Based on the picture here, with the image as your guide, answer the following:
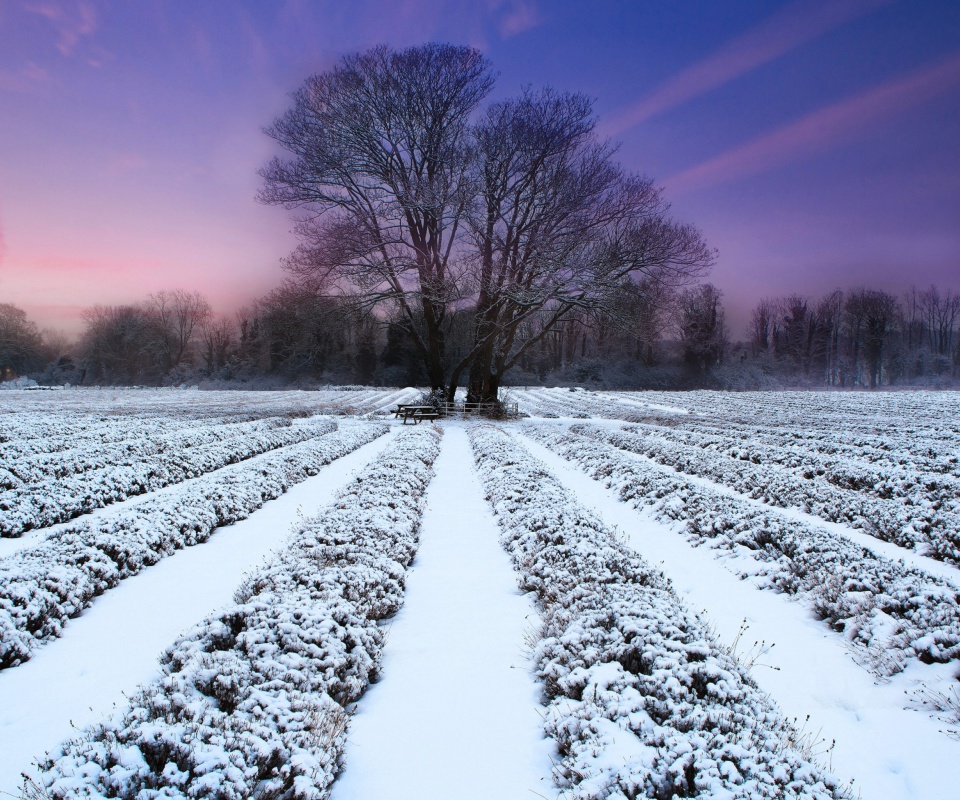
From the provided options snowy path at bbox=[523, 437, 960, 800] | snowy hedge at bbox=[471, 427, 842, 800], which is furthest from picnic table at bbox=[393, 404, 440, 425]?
snowy hedge at bbox=[471, 427, 842, 800]

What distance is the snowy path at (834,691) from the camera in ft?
10.8

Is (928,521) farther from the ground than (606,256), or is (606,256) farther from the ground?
(606,256)

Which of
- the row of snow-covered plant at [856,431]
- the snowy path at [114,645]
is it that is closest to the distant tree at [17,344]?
the row of snow-covered plant at [856,431]

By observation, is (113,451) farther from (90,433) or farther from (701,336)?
(701,336)

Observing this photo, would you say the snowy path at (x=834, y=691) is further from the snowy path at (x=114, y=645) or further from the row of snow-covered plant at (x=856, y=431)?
the row of snow-covered plant at (x=856, y=431)

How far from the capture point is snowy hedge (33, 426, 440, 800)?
2.83m

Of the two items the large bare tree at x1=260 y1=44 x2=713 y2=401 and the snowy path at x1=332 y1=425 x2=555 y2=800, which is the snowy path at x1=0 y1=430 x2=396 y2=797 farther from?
the large bare tree at x1=260 y1=44 x2=713 y2=401

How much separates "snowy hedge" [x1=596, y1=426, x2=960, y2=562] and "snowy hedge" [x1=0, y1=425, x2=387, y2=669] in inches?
387

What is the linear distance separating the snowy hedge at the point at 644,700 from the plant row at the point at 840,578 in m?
1.61

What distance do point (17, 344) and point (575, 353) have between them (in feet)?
284

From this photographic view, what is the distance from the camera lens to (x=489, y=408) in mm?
26953

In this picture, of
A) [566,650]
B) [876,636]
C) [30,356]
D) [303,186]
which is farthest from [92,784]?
[30,356]

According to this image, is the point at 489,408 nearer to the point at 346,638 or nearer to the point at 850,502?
the point at 850,502

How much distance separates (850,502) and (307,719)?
30.9ft
